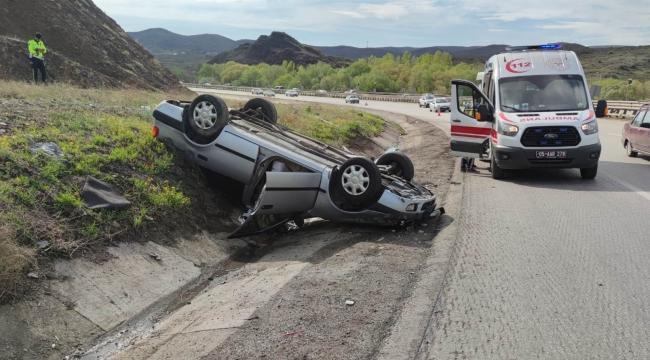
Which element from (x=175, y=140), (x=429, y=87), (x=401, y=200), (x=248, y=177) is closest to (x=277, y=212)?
(x=248, y=177)

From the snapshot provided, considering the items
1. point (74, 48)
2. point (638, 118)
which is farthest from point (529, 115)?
point (74, 48)

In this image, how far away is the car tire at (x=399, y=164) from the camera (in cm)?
950

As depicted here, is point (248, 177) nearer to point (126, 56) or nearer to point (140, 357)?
point (140, 357)

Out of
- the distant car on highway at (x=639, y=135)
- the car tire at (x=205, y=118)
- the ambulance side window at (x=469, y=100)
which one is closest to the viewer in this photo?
the car tire at (x=205, y=118)

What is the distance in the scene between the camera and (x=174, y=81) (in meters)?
32.2

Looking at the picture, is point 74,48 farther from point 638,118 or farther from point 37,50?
point 638,118

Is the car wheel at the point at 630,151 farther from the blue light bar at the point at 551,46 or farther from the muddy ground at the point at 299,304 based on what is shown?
the muddy ground at the point at 299,304

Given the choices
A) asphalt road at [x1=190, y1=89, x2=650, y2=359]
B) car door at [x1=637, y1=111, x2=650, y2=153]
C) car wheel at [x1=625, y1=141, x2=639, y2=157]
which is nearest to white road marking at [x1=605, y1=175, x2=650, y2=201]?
asphalt road at [x1=190, y1=89, x2=650, y2=359]

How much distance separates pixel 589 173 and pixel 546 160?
1071 mm

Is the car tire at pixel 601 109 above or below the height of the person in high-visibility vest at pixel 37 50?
below

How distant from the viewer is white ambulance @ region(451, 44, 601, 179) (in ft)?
37.1

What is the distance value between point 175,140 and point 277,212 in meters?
2.42

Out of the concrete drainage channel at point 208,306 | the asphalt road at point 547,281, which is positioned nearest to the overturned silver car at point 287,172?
the concrete drainage channel at point 208,306

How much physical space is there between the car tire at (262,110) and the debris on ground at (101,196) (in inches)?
153
